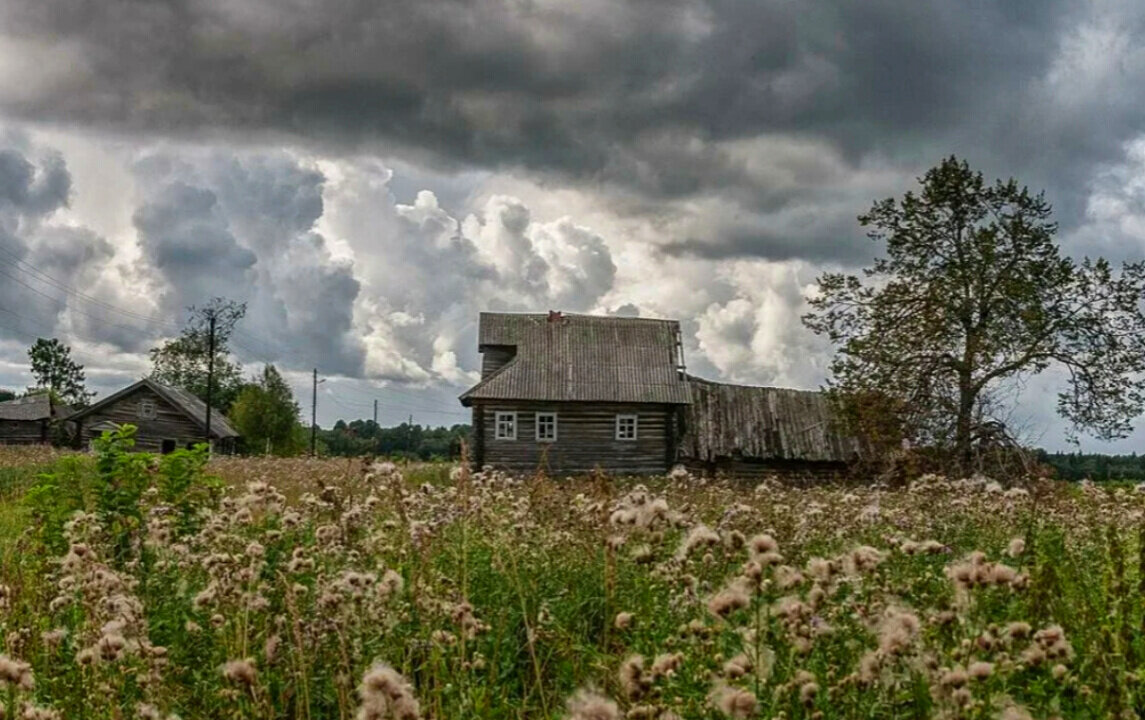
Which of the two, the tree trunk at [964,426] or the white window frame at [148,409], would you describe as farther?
the white window frame at [148,409]

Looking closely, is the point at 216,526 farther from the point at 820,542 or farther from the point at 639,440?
the point at 639,440

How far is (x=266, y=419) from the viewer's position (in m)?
74.9

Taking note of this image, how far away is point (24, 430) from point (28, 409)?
1.64 metres

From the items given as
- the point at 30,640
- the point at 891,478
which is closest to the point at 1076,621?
the point at 30,640

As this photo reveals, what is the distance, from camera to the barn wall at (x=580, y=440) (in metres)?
38.1

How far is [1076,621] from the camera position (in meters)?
4.57

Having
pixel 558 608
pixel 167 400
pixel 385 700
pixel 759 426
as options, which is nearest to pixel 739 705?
pixel 385 700

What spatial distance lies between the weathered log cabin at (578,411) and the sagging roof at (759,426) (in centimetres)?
105

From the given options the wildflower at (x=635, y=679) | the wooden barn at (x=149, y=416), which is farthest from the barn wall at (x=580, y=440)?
the wildflower at (x=635, y=679)

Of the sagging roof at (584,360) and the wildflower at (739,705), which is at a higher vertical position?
the sagging roof at (584,360)

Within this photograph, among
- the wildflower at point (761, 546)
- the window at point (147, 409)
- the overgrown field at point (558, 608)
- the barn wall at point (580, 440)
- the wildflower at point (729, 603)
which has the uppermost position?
the window at point (147, 409)

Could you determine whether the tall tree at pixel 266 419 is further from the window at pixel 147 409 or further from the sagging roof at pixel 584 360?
the sagging roof at pixel 584 360

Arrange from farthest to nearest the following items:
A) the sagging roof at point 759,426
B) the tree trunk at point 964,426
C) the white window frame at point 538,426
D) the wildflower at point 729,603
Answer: the sagging roof at point 759,426
the white window frame at point 538,426
the tree trunk at point 964,426
the wildflower at point 729,603

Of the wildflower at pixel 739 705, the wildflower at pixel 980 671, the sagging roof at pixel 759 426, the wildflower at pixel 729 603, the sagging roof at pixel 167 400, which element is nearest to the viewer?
the wildflower at pixel 739 705
